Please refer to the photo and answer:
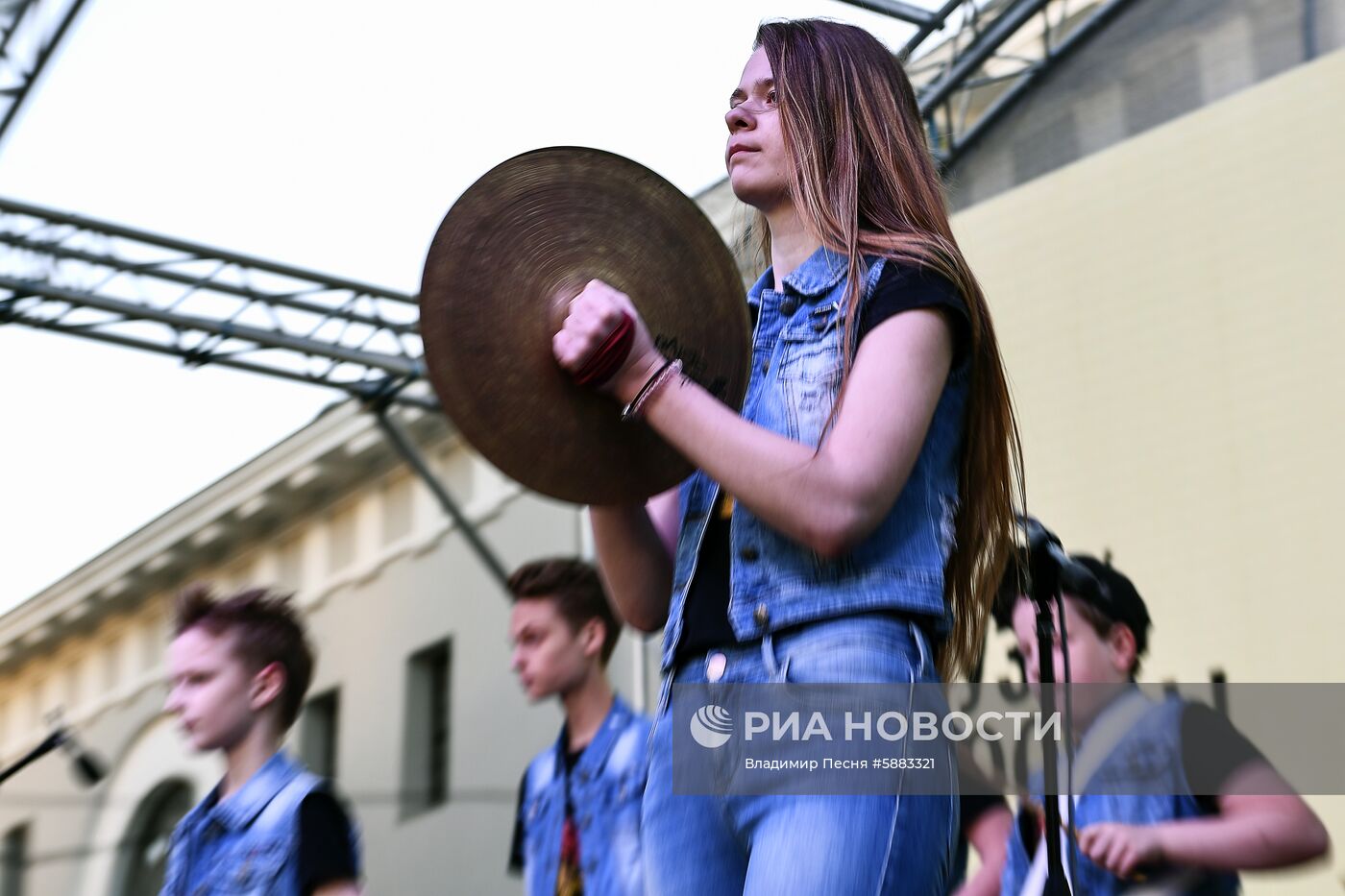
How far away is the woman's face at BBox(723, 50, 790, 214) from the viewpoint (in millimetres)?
1932

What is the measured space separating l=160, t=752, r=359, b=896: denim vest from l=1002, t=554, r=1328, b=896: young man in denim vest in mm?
1530

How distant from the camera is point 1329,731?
5.26 m

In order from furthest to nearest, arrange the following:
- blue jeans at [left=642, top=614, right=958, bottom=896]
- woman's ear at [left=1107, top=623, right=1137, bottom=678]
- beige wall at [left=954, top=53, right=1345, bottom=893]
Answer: beige wall at [left=954, top=53, right=1345, bottom=893] → woman's ear at [left=1107, top=623, right=1137, bottom=678] → blue jeans at [left=642, top=614, right=958, bottom=896]

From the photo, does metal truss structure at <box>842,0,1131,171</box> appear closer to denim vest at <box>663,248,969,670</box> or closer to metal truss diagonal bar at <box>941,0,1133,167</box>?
metal truss diagonal bar at <box>941,0,1133,167</box>

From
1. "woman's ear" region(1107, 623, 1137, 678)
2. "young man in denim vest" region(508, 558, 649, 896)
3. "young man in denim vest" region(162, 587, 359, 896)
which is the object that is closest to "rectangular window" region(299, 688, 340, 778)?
"young man in denim vest" region(508, 558, 649, 896)

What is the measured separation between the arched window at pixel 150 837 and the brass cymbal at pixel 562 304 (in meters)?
10.1

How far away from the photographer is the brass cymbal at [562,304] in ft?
5.71

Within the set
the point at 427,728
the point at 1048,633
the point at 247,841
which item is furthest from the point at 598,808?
the point at 427,728

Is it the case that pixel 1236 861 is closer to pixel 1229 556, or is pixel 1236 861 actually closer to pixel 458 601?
pixel 1229 556

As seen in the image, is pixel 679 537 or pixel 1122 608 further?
pixel 1122 608

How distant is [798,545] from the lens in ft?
5.59

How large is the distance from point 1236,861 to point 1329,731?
2.12 m

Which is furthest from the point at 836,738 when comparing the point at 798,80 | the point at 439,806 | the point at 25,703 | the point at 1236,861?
the point at 25,703

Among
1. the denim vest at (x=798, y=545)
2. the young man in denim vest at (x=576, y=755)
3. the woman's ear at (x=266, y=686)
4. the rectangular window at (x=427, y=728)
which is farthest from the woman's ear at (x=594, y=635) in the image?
the rectangular window at (x=427, y=728)
